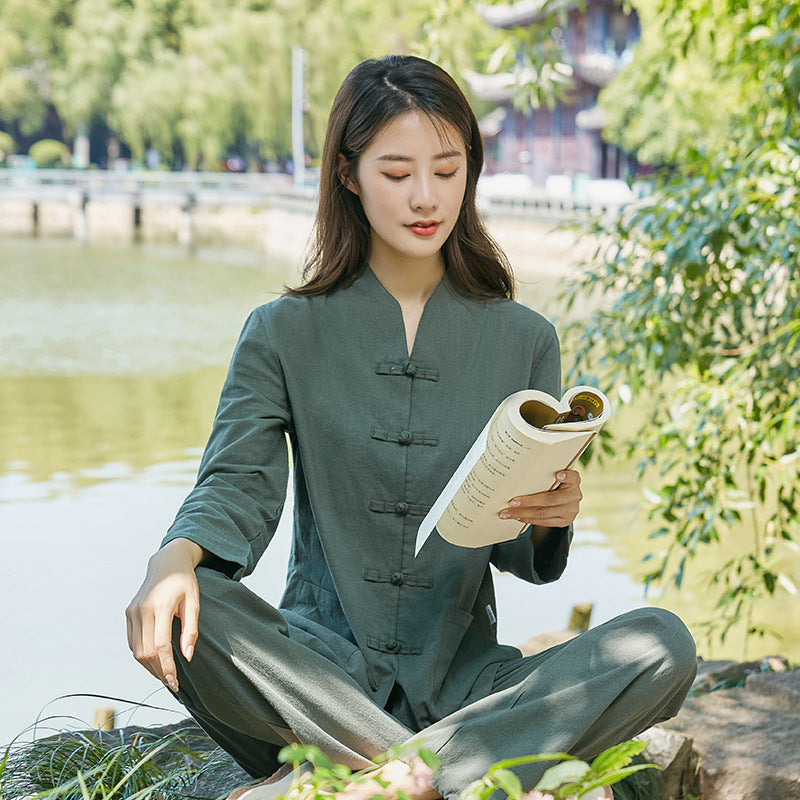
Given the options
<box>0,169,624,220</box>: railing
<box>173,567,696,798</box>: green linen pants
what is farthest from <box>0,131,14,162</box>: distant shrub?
<box>173,567,696,798</box>: green linen pants

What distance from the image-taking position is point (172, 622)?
144 centimetres

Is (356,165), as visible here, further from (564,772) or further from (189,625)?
(564,772)

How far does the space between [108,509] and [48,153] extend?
1167 inches

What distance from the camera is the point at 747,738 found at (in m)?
2.07

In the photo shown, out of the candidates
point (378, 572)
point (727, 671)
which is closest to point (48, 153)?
point (727, 671)

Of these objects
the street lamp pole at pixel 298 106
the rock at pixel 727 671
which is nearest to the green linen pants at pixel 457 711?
the rock at pixel 727 671

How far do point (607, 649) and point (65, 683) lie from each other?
8.26 ft

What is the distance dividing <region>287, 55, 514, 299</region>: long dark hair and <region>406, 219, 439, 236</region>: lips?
0.38 ft

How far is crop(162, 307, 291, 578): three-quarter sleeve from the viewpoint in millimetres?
1553

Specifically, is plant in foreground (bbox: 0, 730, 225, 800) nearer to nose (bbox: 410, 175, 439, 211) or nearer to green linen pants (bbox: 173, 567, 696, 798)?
green linen pants (bbox: 173, 567, 696, 798)

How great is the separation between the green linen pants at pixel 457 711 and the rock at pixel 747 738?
45 cm

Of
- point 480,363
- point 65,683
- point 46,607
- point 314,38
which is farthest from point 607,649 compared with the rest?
point 314,38

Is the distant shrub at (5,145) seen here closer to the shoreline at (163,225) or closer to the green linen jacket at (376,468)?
the shoreline at (163,225)

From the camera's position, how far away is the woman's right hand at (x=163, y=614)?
1380mm
